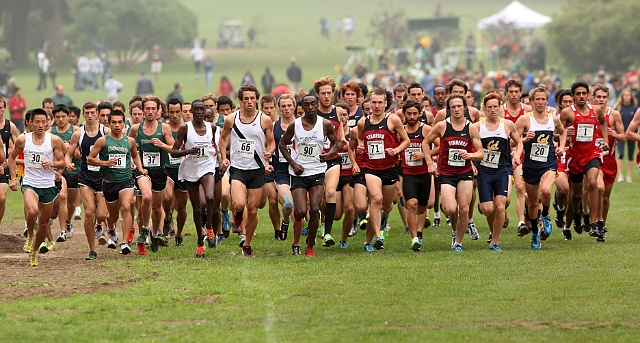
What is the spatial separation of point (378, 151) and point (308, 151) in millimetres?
1027

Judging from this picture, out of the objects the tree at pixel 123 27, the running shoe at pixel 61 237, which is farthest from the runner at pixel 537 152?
the tree at pixel 123 27

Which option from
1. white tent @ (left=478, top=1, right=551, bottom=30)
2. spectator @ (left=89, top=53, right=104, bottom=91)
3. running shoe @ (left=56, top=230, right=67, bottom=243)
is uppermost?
white tent @ (left=478, top=1, right=551, bottom=30)

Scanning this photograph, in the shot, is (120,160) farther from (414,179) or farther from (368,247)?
(414,179)

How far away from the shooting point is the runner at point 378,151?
14.1 meters

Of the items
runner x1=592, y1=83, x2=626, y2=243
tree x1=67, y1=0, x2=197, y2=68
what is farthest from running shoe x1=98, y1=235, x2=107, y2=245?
tree x1=67, y1=0, x2=197, y2=68

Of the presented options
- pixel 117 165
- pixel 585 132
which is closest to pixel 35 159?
pixel 117 165

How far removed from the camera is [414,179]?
14.4 m

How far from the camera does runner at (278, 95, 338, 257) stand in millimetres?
13617

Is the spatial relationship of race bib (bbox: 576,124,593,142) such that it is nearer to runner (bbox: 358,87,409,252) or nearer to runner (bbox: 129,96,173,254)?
runner (bbox: 358,87,409,252)

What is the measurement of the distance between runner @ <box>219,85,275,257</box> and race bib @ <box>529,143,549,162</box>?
3.56 m

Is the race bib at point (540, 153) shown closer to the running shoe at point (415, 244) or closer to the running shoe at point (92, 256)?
→ the running shoe at point (415, 244)

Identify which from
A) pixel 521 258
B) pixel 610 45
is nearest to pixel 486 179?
pixel 521 258

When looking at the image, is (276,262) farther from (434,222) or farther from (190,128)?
(434,222)

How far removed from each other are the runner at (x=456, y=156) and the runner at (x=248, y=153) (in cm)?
208
